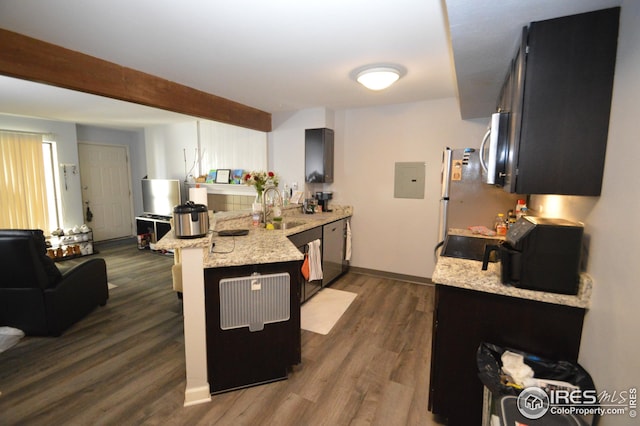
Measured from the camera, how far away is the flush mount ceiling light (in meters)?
2.44

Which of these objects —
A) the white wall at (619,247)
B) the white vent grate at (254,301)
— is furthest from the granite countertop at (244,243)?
the white wall at (619,247)

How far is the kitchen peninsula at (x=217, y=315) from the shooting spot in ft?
5.90

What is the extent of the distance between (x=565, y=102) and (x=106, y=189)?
7341 mm

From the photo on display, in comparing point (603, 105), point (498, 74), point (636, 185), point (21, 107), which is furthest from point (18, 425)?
point (21, 107)

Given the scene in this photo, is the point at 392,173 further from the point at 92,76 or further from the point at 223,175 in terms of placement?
the point at 92,76

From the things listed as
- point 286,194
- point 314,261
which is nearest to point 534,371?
point 314,261

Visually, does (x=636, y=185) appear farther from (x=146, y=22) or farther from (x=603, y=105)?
(x=146, y=22)

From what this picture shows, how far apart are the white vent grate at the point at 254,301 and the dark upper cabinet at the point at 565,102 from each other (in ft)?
5.04

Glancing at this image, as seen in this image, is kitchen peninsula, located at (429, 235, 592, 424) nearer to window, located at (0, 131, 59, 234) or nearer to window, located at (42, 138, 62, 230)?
window, located at (0, 131, 59, 234)

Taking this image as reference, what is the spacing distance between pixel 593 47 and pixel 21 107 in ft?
19.9

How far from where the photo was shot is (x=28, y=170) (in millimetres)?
4711

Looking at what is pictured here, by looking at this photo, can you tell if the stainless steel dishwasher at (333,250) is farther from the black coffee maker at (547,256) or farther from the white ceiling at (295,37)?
the black coffee maker at (547,256)

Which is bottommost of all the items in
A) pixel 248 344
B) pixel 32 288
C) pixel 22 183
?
pixel 248 344

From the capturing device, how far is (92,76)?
2.25 meters
